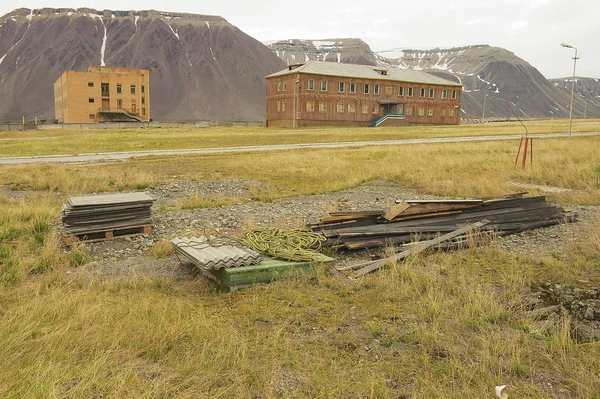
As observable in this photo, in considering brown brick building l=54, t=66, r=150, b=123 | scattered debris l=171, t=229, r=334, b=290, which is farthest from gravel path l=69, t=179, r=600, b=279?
brown brick building l=54, t=66, r=150, b=123

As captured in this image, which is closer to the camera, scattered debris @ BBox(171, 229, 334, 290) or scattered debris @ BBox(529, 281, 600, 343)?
scattered debris @ BBox(529, 281, 600, 343)

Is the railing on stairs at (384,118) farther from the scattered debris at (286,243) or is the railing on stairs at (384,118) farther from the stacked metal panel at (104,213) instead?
the scattered debris at (286,243)

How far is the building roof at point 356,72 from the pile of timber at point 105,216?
2364 inches

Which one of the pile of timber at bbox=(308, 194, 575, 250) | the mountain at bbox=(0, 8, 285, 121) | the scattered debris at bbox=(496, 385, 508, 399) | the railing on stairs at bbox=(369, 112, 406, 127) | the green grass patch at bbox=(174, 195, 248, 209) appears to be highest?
the mountain at bbox=(0, 8, 285, 121)

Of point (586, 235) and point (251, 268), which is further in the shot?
point (586, 235)

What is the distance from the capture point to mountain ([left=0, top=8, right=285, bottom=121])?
153 m

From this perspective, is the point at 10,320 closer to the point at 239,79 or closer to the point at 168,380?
the point at 168,380

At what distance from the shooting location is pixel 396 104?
75.5 m

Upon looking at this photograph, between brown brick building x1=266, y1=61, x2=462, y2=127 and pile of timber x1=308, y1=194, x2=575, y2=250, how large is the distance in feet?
180

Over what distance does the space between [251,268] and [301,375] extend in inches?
115

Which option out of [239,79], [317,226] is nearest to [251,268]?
[317,226]

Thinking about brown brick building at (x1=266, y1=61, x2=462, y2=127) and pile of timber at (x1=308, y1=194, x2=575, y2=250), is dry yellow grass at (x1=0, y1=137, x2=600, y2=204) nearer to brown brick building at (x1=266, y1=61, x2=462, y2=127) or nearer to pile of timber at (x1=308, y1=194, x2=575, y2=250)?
pile of timber at (x1=308, y1=194, x2=575, y2=250)

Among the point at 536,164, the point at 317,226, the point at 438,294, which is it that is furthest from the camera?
the point at 536,164

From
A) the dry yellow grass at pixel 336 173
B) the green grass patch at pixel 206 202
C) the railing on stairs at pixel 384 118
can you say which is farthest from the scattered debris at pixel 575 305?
the railing on stairs at pixel 384 118
